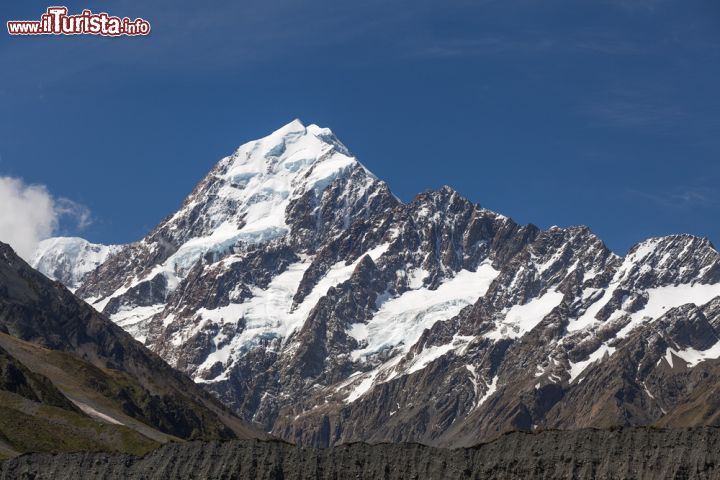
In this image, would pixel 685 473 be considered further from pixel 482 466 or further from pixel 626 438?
pixel 482 466

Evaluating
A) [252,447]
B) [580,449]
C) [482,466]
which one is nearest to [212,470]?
[252,447]

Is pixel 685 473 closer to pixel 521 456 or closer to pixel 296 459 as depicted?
pixel 521 456

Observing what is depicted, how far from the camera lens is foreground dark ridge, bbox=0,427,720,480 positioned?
18188cm

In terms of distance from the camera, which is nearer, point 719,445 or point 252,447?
point 719,445

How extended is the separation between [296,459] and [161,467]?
60.7 ft

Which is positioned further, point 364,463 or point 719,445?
point 364,463

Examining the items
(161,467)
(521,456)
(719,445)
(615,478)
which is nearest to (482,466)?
(521,456)

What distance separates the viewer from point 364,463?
195375 mm

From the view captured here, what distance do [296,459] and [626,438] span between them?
1771 inches

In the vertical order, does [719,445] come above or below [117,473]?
above

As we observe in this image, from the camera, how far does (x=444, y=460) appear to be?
19350 centimetres

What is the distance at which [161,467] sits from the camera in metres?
193

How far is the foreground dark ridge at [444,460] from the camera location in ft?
597

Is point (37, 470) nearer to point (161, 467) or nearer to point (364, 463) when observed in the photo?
point (161, 467)
